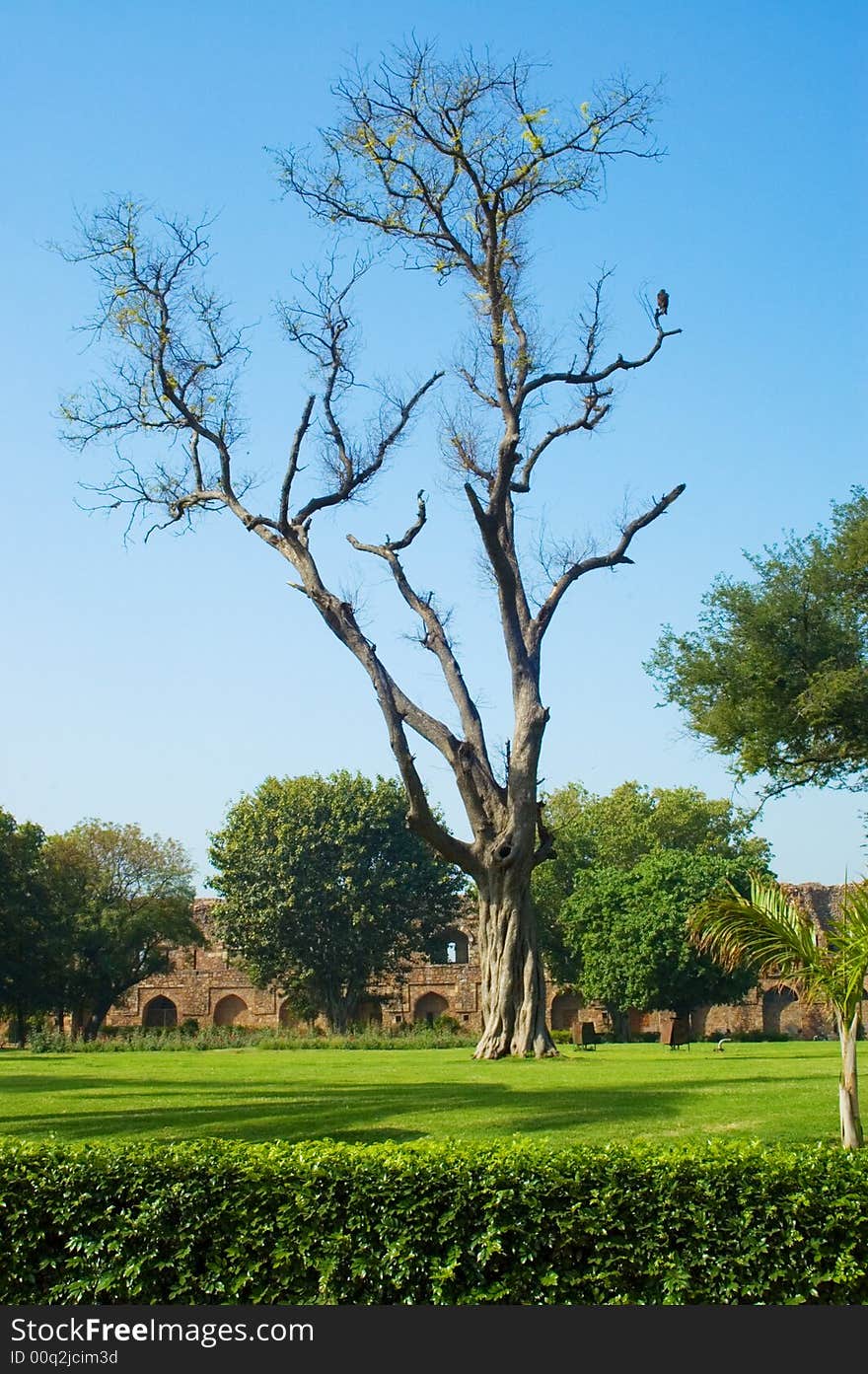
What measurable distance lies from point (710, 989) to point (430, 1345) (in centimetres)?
2646

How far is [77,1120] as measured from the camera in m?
10.3

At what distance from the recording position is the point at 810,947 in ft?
27.1

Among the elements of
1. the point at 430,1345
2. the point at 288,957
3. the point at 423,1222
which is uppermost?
the point at 288,957

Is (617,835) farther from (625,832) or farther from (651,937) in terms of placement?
(651,937)

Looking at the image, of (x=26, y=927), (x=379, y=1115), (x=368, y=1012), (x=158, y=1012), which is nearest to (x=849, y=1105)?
(x=379, y=1115)

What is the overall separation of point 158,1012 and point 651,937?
84.5 feet

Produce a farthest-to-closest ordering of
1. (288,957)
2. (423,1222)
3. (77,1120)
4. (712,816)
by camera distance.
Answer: (712,816) → (288,957) → (77,1120) → (423,1222)

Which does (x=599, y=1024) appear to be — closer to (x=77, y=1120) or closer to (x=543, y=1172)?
(x=77, y=1120)

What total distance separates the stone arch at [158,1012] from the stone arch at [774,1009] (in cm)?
2144

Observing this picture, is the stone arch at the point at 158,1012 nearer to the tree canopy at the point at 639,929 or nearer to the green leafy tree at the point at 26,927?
the green leafy tree at the point at 26,927

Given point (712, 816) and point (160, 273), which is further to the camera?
point (712, 816)

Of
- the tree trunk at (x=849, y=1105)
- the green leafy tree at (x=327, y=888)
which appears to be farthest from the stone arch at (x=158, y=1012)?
the tree trunk at (x=849, y=1105)

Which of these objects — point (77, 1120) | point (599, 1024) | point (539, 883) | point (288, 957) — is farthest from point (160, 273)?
point (599, 1024)

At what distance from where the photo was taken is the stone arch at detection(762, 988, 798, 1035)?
47469 millimetres
